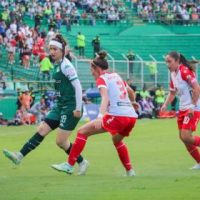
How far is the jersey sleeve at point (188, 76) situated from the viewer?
15820mm

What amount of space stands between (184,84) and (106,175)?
7.20 feet

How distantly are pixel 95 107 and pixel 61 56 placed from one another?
77.4 ft

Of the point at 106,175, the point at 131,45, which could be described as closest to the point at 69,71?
the point at 106,175

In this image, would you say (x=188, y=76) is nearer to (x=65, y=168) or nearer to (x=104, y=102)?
(x=104, y=102)

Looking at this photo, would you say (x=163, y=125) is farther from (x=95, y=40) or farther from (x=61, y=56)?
(x=61, y=56)

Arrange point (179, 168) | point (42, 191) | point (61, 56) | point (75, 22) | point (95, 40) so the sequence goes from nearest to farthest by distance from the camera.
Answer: point (42, 191) → point (61, 56) → point (179, 168) → point (95, 40) → point (75, 22)

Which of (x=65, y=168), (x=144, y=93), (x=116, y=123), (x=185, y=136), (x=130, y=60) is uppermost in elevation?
(x=116, y=123)

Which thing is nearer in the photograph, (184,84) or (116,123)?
(116,123)

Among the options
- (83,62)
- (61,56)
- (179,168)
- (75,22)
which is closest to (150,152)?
(179,168)

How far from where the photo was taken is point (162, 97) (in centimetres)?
4475

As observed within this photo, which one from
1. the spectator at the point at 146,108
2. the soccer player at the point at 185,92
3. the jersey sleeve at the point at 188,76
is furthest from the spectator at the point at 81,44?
the jersey sleeve at the point at 188,76

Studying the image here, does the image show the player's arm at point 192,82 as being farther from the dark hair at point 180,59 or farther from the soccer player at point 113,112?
the soccer player at point 113,112

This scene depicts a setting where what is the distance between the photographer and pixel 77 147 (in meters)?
14.8

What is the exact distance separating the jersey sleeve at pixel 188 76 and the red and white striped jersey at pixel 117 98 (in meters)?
1.58
